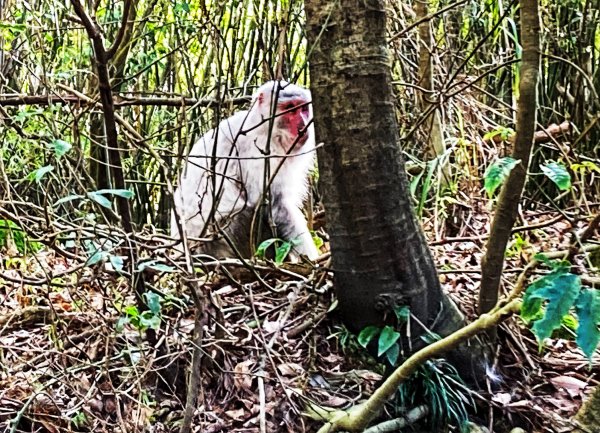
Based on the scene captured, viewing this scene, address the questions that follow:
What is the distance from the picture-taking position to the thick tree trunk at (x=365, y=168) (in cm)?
238

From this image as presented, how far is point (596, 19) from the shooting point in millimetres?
4578

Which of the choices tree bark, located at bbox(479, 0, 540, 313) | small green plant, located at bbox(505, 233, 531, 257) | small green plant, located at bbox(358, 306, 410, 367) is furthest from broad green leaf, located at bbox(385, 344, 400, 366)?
small green plant, located at bbox(505, 233, 531, 257)

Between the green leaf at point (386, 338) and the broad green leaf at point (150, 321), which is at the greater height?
the broad green leaf at point (150, 321)

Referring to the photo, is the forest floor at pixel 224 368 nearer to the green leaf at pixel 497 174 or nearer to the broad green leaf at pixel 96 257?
the broad green leaf at pixel 96 257

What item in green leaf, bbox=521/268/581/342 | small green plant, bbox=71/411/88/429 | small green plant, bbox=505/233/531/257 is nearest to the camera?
green leaf, bbox=521/268/581/342

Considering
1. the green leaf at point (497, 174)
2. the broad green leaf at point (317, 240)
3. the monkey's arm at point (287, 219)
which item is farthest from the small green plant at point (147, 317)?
the broad green leaf at point (317, 240)

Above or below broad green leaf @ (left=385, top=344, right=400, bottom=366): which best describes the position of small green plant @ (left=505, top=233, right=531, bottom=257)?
above

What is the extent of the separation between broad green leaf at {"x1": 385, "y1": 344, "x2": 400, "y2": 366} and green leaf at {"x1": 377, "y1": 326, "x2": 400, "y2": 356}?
27 mm

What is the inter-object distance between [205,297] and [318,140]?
642mm

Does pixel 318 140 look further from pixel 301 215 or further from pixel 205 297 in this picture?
pixel 301 215

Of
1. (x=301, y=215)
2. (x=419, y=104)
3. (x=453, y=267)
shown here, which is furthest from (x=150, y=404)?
(x=419, y=104)

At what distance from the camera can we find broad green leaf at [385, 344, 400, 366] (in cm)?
238

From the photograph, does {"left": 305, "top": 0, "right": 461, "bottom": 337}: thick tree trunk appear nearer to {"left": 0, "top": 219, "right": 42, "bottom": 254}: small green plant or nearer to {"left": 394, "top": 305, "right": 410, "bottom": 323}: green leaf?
{"left": 394, "top": 305, "right": 410, "bottom": 323}: green leaf

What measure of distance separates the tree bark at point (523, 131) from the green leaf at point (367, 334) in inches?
17.3
